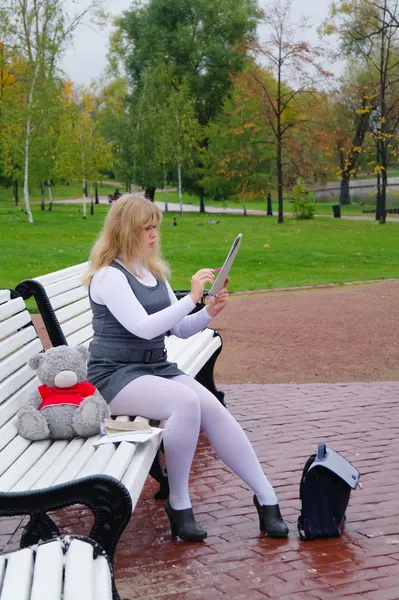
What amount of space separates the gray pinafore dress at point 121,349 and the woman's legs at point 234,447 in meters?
0.30

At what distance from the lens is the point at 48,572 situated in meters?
2.34

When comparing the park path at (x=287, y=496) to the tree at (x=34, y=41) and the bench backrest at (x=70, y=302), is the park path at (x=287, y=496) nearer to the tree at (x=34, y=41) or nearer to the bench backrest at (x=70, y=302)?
the bench backrest at (x=70, y=302)

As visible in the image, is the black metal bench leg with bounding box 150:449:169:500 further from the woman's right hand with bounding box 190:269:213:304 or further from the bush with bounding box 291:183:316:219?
the bush with bounding box 291:183:316:219

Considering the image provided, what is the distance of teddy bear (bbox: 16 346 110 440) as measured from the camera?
372 cm

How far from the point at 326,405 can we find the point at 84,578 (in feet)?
14.3

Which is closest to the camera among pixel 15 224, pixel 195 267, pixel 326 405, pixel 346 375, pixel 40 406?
pixel 40 406

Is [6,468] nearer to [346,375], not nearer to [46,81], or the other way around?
[346,375]

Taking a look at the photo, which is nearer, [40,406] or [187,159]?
[40,406]

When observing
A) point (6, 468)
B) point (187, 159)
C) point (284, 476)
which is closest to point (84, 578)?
point (6, 468)

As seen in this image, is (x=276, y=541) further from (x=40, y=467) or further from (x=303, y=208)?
(x=303, y=208)

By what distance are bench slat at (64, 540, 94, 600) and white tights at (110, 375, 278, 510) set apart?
1.41 m

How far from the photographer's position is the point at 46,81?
106ft

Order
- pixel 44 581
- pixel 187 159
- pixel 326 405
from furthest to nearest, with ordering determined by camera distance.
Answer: pixel 187 159
pixel 326 405
pixel 44 581

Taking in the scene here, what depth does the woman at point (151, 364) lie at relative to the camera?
3.96 m
